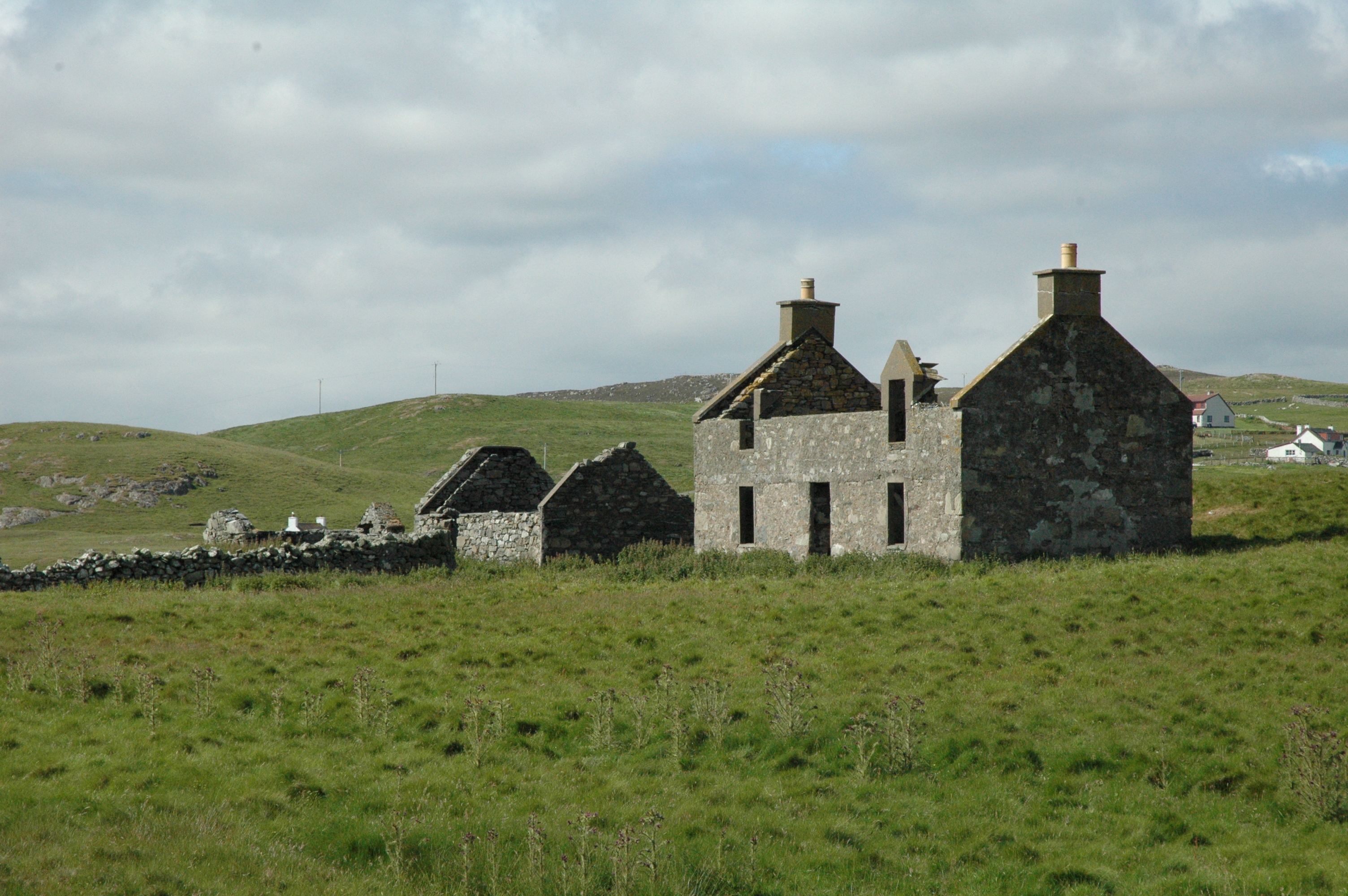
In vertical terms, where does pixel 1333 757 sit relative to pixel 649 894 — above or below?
above

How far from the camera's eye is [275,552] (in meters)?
27.8

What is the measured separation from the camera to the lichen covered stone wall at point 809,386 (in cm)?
3088

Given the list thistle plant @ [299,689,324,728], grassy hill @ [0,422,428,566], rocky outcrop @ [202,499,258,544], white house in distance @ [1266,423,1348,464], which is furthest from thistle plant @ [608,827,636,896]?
white house in distance @ [1266,423,1348,464]

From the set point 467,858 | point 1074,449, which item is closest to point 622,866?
point 467,858

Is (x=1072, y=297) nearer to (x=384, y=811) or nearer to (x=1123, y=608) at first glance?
(x=1123, y=608)

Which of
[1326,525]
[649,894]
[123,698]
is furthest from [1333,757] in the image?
[1326,525]

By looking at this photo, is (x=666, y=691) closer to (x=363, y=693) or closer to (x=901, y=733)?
(x=901, y=733)

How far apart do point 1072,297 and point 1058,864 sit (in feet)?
56.0

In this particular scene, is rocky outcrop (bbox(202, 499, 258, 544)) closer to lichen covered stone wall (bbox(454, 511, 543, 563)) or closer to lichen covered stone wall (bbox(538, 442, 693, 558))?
lichen covered stone wall (bbox(454, 511, 543, 563))

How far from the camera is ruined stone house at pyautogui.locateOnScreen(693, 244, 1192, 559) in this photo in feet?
79.3

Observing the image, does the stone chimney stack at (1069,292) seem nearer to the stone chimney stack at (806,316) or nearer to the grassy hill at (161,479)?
the stone chimney stack at (806,316)

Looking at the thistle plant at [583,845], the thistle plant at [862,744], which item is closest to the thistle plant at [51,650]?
the thistle plant at [583,845]

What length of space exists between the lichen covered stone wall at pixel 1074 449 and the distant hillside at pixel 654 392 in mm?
124025

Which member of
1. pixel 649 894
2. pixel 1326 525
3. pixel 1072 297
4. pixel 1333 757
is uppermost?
pixel 1072 297
